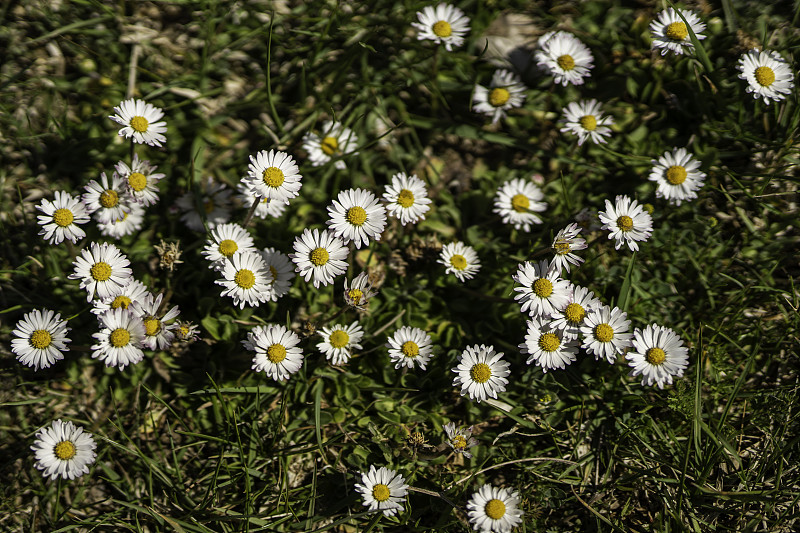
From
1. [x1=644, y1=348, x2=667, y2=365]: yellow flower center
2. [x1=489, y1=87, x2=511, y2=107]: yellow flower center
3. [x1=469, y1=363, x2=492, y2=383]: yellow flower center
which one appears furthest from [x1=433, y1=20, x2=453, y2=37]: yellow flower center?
[x1=644, y1=348, x2=667, y2=365]: yellow flower center

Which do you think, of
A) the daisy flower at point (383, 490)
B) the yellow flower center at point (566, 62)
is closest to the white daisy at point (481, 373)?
the daisy flower at point (383, 490)

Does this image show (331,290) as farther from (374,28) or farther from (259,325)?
(374,28)

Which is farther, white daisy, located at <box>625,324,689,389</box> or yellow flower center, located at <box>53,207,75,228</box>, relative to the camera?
yellow flower center, located at <box>53,207,75,228</box>

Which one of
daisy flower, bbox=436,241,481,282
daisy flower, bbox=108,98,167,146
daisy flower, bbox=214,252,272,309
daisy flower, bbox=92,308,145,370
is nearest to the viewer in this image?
daisy flower, bbox=92,308,145,370

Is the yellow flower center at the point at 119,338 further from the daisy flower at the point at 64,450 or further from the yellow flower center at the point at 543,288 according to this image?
the yellow flower center at the point at 543,288

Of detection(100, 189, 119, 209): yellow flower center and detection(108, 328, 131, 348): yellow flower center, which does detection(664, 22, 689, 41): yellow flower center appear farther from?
detection(108, 328, 131, 348): yellow flower center

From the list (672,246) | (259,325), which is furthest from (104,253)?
(672,246)
